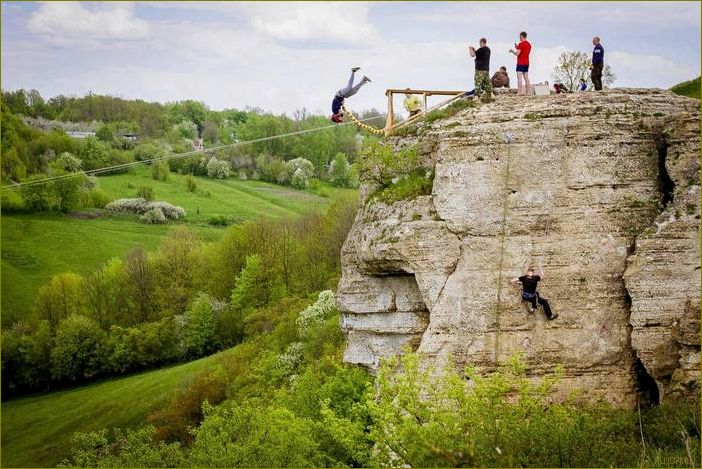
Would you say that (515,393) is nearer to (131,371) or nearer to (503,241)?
(503,241)

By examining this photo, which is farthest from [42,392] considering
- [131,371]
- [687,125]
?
[687,125]

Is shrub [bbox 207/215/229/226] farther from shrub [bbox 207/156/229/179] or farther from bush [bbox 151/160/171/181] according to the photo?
shrub [bbox 207/156/229/179]

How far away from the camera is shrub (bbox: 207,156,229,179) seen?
132875 millimetres

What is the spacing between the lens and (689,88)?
44906 mm

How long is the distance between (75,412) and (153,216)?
42.5 meters

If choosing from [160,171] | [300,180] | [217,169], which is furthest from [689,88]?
[217,169]

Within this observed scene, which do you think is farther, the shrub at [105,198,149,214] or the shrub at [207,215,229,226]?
the shrub at [207,215,229,226]

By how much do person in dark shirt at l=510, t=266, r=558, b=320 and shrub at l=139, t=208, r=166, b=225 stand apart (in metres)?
92.2

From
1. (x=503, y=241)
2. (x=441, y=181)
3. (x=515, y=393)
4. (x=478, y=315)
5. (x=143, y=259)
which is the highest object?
(x=441, y=181)

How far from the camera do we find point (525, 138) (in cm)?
2639

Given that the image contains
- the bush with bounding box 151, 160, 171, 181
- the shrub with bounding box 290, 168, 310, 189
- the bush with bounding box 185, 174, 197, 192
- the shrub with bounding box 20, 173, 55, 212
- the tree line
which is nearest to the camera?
the tree line

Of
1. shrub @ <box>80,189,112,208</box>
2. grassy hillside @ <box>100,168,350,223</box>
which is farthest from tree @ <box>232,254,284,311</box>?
shrub @ <box>80,189,112,208</box>

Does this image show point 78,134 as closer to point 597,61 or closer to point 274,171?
point 274,171

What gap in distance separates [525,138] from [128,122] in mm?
144741
